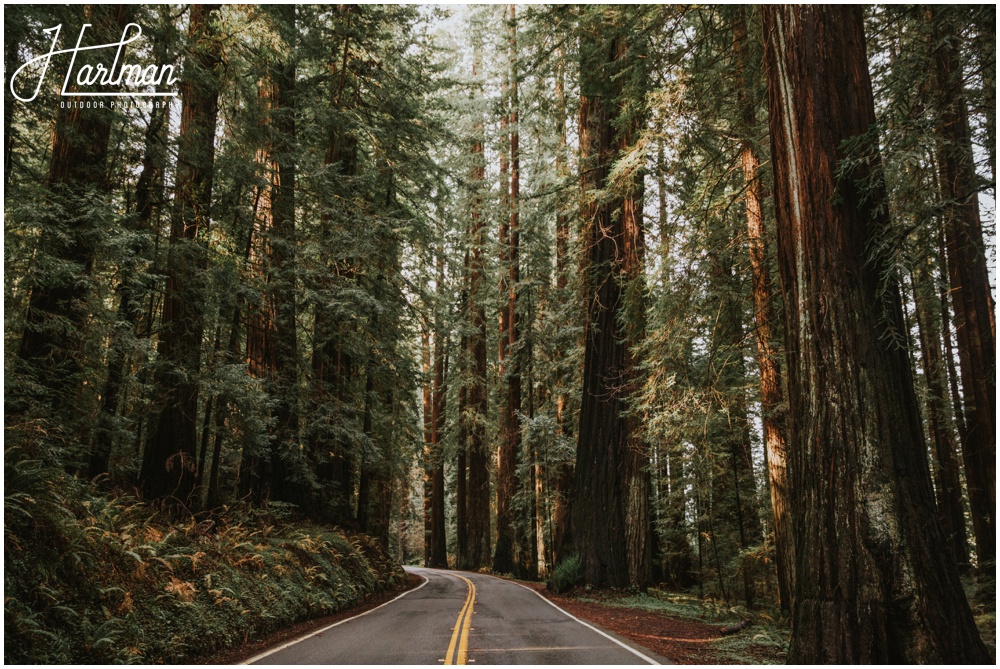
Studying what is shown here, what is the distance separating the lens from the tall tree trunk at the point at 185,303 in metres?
10.1

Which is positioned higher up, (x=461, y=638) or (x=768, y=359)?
(x=768, y=359)

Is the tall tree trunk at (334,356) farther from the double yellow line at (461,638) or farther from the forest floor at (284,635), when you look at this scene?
the double yellow line at (461,638)

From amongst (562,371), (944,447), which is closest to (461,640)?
(944,447)

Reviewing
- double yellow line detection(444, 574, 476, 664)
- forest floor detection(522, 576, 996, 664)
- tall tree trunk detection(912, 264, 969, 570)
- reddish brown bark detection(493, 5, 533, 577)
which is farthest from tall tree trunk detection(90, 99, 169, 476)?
tall tree trunk detection(912, 264, 969, 570)

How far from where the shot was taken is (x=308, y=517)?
1453cm

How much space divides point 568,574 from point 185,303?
35.0 feet

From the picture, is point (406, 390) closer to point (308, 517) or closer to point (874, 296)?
point (308, 517)

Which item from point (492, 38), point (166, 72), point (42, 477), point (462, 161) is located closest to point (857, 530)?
point (42, 477)

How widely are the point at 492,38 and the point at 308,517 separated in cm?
2353

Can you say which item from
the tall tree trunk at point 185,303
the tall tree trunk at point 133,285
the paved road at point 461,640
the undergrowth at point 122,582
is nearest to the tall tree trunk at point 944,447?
→ the paved road at point 461,640

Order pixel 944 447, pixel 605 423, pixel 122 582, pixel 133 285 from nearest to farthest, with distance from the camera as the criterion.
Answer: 1. pixel 122 582
2. pixel 133 285
3. pixel 605 423
4. pixel 944 447

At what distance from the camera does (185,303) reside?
10391 millimetres
